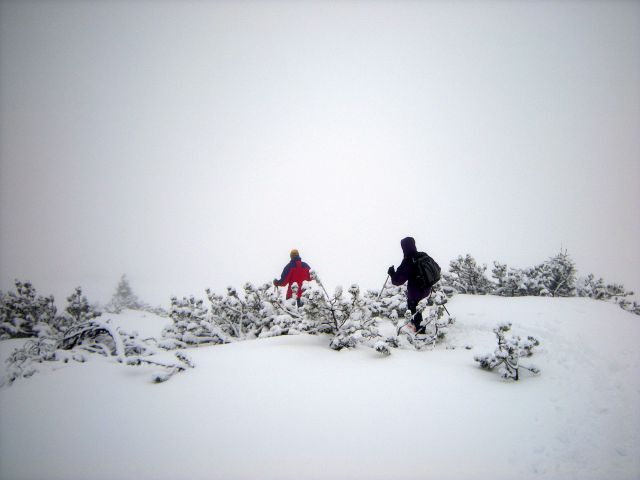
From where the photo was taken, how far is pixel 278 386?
2955mm

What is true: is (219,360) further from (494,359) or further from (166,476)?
(494,359)

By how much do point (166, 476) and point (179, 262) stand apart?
218 feet

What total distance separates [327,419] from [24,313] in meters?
8.05

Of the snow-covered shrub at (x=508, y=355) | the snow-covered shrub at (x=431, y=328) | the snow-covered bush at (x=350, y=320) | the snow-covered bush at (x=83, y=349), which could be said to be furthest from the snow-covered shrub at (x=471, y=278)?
the snow-covered bush at (x=83, y=349)

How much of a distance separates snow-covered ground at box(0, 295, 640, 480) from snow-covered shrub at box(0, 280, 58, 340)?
4.87 m

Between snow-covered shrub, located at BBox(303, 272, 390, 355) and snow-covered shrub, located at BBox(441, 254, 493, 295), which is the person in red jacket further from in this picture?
snow-covered shrub, located at BBox(441, 254, 493, 295)

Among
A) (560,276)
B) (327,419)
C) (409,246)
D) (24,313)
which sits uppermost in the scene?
(409,246)

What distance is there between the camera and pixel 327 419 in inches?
96.7

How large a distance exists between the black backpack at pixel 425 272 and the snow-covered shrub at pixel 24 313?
822 cm

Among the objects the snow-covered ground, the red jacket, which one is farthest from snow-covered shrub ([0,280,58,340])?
the red jacket

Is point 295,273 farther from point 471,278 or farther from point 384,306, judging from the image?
point 471,278

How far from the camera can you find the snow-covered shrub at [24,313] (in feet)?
20.3

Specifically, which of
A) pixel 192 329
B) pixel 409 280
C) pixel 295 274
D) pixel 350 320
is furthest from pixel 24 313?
pixel 409 280

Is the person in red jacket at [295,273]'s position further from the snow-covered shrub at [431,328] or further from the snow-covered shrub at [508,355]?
the snow-covered shrub at [508,355]
